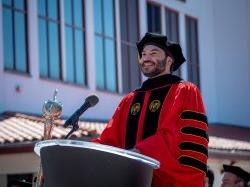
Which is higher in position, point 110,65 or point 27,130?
point 110,65

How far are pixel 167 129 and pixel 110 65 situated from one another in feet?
50.2

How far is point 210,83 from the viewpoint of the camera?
85.7 feet

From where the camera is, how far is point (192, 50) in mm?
24891

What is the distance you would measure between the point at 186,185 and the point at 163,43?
3.56 ft

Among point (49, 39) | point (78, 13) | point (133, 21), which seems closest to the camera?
point (49, 39)

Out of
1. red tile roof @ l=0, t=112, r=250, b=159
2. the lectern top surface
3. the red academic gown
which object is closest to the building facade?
red tile roof @ l=0, t=112, r=250, b=159

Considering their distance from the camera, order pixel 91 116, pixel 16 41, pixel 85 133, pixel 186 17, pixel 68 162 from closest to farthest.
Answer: pixel 68 162 → pixel 85 133 → pixel 16 41 → pixel 91 116 → pixel 186 17

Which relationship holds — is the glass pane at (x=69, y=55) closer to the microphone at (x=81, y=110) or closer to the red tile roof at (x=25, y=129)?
the red tile roof at (x=25, y=129)

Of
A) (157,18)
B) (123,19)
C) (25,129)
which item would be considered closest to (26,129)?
(25,129)

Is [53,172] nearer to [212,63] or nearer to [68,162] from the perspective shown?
[68,162]

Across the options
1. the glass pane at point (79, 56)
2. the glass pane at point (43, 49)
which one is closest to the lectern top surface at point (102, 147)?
the glass pane at point (43, 49)

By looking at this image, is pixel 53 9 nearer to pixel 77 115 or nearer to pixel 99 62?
pixel 99 62

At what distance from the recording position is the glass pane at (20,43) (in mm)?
16453

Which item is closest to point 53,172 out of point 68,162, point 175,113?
point 68,162
